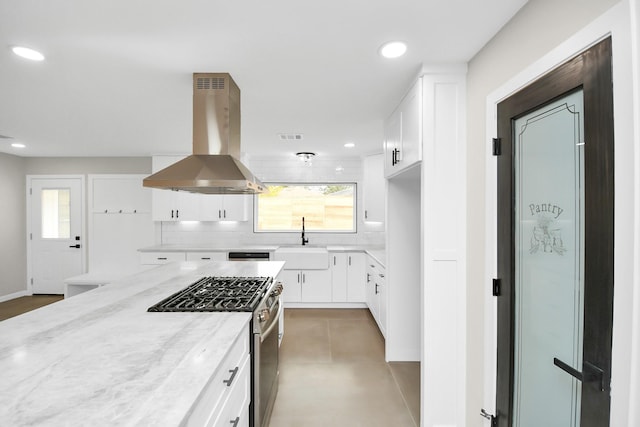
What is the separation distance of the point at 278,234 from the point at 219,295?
136 inches

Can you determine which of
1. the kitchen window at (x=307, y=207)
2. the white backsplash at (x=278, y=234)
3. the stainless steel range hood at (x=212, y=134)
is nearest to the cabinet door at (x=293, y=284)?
the white backsplash at (x=278, y=234)

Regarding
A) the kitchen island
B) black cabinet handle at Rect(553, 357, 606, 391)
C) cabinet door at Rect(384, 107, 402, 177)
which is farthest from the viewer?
cabinet door at Rect(384, 107, 402, 177)

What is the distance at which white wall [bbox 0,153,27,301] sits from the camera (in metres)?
5.09

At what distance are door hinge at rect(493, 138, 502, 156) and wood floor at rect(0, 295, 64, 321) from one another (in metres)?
6.21

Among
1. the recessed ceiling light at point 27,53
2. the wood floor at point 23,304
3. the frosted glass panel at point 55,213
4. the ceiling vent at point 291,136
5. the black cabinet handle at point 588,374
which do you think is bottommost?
the wood floor at point 23,304

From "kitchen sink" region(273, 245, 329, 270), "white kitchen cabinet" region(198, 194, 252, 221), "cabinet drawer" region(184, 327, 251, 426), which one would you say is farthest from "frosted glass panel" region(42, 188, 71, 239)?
"cabinet drawer" region(184, 327, 251, 426)

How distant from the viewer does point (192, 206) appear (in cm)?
501

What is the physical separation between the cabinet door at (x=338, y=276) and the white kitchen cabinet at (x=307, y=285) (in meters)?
0.08

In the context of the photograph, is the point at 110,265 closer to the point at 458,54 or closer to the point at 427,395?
the point at 427,395

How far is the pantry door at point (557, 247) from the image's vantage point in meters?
1.03

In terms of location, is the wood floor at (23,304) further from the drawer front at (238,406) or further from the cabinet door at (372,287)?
the cabinet door at (372,287)

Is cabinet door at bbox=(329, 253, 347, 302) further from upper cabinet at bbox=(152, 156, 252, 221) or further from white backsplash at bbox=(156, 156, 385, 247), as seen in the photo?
upper cabinet at bbox=(152, 156, 252, 221)

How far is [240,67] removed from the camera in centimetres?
204

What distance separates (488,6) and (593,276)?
1261 millimetres
